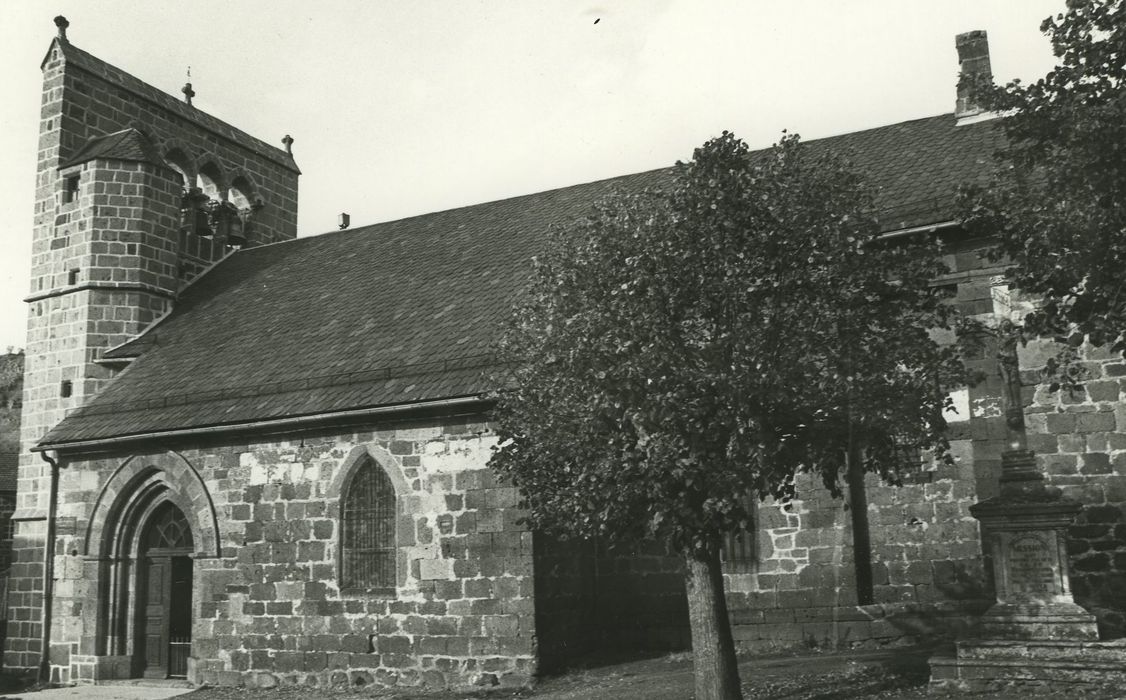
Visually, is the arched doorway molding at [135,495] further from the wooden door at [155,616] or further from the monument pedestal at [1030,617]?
the monument pedestal at [1030,617]

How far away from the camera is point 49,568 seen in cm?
1903

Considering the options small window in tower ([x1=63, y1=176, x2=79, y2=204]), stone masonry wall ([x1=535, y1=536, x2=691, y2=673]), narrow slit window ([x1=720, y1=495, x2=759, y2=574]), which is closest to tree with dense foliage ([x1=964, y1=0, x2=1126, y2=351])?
narrow slit window ([x1=720, y1=495, x2=759, y2=574])

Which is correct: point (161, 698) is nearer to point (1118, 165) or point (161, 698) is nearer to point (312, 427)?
point (312, 427)

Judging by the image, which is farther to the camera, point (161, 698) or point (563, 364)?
point (161, 698)

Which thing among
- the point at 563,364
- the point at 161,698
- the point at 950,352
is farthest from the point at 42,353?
the point at 950,352

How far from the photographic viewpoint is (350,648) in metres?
15.5

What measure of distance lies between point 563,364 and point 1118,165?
5.00 m

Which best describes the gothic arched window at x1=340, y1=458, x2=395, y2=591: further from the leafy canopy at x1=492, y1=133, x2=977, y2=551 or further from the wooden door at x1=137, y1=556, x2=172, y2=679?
the leafy canopy at x1=492, y1=133, x2=977, y2=551

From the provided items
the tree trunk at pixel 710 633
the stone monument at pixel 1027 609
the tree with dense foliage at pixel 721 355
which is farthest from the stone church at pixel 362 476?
the tree trunk at pixel 710 633

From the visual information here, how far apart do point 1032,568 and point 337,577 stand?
9465 millimetres

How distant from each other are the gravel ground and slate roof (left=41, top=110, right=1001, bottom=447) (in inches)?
157

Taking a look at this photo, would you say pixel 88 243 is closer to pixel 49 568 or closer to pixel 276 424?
pixel 49 568

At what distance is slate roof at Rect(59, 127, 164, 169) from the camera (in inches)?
870

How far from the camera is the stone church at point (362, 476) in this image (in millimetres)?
13750
